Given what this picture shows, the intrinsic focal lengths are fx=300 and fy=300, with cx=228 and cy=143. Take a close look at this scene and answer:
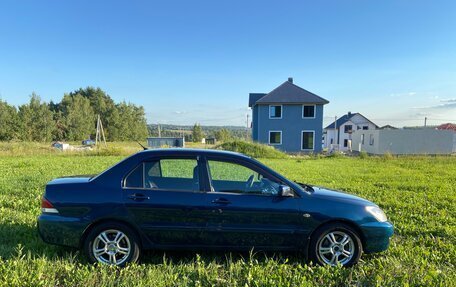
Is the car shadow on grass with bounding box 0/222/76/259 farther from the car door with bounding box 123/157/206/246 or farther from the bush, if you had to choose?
the bush

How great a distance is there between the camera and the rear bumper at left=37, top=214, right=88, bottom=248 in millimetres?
3785

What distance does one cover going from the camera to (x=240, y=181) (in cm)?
435

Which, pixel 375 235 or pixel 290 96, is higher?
pixel 290 96

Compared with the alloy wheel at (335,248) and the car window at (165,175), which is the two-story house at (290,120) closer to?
the car window at (165,175)

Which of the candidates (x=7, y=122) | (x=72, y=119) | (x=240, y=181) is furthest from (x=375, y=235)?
(x=72, y=119)

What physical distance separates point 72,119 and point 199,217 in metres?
63.9

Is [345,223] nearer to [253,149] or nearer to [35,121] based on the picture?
[253,149]

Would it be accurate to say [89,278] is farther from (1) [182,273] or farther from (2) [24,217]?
(2) [24,217]

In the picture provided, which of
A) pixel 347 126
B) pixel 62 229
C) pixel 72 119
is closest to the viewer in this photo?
pixel 62 229

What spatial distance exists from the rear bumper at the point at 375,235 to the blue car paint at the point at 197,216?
0.01 metres

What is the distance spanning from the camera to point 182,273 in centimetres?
361

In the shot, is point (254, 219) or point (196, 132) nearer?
point (254, 219)

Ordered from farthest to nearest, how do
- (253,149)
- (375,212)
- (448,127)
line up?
(448,127)
(253,149)
(375,212)

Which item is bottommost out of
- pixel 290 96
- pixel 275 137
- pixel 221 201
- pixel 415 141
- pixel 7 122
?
pixel 221 201
